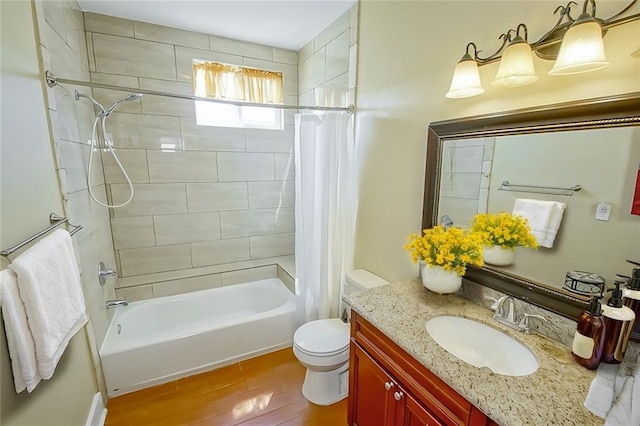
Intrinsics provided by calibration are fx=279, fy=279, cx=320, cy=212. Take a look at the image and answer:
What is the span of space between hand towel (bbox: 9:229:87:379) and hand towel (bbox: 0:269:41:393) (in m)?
0.02

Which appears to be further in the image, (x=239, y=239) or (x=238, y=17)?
(x=239, y=239)

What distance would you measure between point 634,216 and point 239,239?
2.84 meters

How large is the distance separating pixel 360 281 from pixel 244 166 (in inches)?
68.2

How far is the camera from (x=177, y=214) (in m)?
2.71

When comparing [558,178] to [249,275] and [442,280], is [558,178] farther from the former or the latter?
[249,275]

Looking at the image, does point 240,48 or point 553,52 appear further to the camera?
point 240,48

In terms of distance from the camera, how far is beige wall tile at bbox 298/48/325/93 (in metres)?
2.58

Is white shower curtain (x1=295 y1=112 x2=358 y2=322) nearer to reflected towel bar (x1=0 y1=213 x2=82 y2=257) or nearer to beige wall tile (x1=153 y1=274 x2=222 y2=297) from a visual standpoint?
beige wall tile (x1=153 y1=274 x2=222 y2=297)

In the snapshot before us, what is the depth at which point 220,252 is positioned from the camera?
2.94m

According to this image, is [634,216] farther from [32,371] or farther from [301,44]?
[301,44]

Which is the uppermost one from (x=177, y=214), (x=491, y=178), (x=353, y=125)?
(x=353, y=125)

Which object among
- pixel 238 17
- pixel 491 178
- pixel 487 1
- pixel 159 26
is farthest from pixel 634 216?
pixel 159 26

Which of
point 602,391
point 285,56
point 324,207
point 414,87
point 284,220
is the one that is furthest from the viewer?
point 284,220

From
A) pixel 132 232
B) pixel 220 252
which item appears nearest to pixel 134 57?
pixel 132 232
